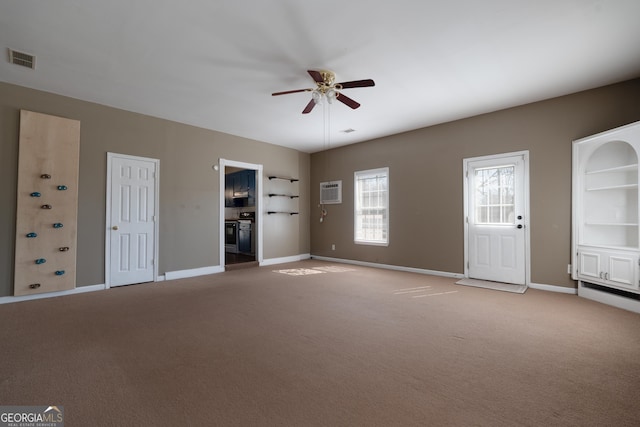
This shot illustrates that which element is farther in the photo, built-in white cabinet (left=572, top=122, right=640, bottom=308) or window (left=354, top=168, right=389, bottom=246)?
window (left=354, top=168, right=389, bottom=246)

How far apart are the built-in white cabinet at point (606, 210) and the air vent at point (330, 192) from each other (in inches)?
175

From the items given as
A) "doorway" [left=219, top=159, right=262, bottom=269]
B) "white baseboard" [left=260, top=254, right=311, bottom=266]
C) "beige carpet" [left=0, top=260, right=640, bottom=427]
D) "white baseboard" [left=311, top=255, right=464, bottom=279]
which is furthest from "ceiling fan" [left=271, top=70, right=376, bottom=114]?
"white baseboard" [left=260, top=254, right=311, bottom=266]

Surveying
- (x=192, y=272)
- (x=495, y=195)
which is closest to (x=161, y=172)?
(x=192, y=272)

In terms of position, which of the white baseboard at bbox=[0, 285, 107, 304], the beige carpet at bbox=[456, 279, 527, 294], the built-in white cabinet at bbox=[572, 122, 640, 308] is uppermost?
the built-in white cabinet at bbox=[572, 122, 640, 308]

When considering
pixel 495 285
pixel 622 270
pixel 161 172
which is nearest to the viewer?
pixel 622 270

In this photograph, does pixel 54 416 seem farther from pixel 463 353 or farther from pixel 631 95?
pixel 631 95

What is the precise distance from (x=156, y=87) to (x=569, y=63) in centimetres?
523

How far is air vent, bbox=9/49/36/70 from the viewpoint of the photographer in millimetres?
3176

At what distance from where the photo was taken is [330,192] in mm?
7375

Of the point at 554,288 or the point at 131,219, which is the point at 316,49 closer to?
the point at 131,219

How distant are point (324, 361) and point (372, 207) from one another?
4740mm

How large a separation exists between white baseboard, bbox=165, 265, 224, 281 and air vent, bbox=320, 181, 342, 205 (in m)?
3.04

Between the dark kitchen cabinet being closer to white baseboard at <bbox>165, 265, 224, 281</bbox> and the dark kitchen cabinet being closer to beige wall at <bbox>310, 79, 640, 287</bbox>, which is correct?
beige wall at <bbox>310, 79, 640, 287</bbox>

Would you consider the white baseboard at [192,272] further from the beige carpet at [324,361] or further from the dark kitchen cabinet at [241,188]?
the dark kitchen cabinet at [241,188]
